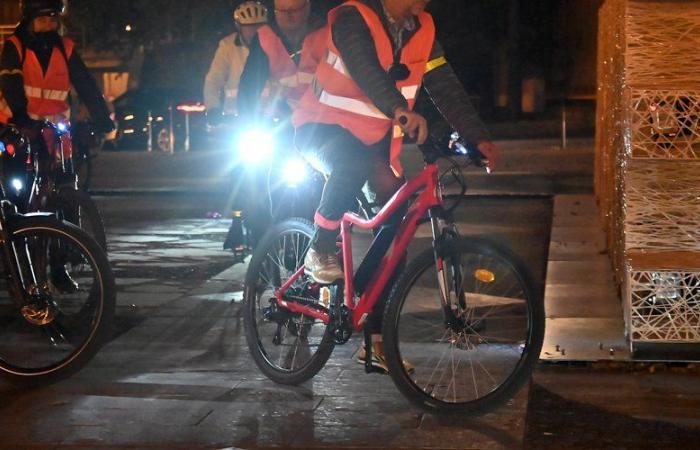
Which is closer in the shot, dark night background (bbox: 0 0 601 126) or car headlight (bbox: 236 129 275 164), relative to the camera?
car headlight (bbox: 236 129 275 164)

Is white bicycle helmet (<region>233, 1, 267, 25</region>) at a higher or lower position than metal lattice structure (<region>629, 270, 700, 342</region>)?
higher

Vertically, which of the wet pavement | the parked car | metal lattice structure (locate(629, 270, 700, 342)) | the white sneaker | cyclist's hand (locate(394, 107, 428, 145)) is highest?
cyclist's hand (locate(394, 107, 428, 145))

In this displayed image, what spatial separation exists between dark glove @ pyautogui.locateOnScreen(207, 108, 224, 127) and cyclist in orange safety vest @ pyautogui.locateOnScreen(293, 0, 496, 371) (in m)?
3.53

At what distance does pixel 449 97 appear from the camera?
→ 6137mm

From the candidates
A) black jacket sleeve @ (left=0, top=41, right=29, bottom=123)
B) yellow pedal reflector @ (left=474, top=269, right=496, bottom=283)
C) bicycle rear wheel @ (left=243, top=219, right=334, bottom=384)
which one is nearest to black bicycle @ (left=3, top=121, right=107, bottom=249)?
black jacket sleeve @ (left=0, top=41, right=29, bottom=123)

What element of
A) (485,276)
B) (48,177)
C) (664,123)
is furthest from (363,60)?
(48,177)

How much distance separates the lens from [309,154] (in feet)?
20.6

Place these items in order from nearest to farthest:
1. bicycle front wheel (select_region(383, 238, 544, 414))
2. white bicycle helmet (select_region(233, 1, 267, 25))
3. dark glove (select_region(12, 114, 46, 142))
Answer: bicycle front wheel (select_region(383, 238, 544, 414)) < dark glove (select_region(12, 114, 46, 142)) < white bicycle helmet (select_region(233, 1, 267, 25))

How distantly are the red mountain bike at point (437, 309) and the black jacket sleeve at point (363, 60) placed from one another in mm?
278

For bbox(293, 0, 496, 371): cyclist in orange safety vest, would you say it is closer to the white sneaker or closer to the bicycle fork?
the white sneaker

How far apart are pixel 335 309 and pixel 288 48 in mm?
2760

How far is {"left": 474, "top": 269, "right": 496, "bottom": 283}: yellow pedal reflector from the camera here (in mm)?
5645

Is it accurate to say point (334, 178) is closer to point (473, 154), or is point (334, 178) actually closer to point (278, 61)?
point (473, 154)

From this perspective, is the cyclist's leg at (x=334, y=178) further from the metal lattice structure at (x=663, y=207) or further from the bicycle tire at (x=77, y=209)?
the bicycle tire at (x=77, y=209)
